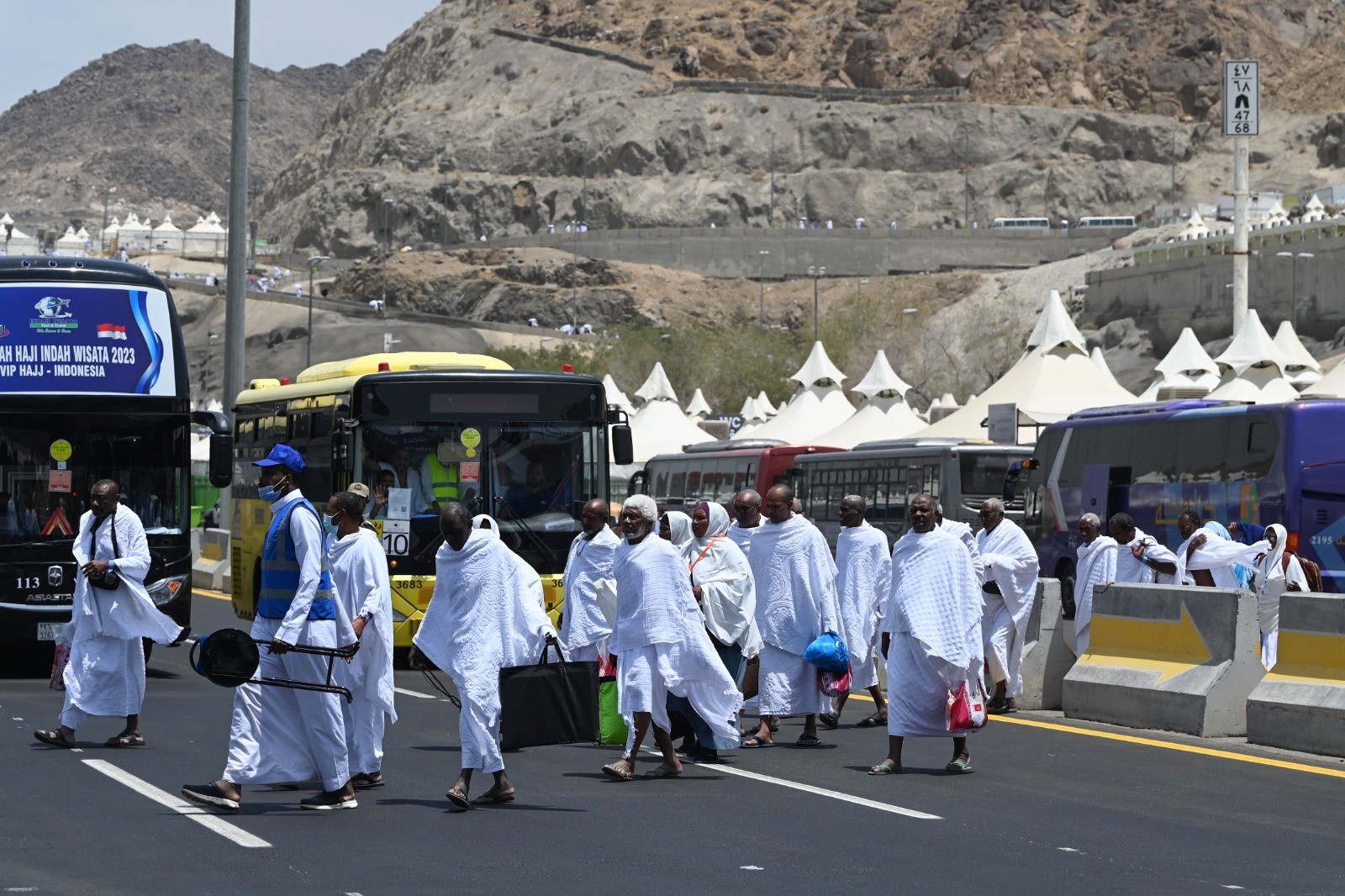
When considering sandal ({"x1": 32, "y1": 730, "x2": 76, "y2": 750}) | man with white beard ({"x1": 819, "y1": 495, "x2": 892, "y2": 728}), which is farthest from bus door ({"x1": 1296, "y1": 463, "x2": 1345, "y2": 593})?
sandal ({"x1": 32, "y1": 730, "x2": 76, "y2": 750})

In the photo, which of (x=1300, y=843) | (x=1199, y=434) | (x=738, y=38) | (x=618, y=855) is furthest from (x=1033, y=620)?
(x=738, y=38)

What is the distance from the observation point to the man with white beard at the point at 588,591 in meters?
12.6

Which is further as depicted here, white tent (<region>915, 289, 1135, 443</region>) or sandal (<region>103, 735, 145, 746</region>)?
white tent (<region>915, 289, 1135, 443</region>)

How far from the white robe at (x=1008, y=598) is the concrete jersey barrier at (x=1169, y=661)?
0.54 meters

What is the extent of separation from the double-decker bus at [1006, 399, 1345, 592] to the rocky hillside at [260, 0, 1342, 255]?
10608cm

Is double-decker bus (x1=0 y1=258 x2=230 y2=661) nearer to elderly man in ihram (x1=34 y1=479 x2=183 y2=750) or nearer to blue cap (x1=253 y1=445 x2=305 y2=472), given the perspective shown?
elderly man in ihram (x1=34 y1=479 x2=183 y2=750)

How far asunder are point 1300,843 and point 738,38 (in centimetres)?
15655

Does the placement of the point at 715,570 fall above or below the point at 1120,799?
above

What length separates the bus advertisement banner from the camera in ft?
55.8

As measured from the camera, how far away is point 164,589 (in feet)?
55.5

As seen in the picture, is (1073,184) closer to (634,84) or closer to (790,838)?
(634,84)

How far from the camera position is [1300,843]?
890 centimetres

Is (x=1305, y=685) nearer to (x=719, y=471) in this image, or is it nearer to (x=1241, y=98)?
(x=719, y=471)

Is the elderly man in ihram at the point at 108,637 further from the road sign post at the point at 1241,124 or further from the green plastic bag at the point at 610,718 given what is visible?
the road sign post at the point at 1241,124
